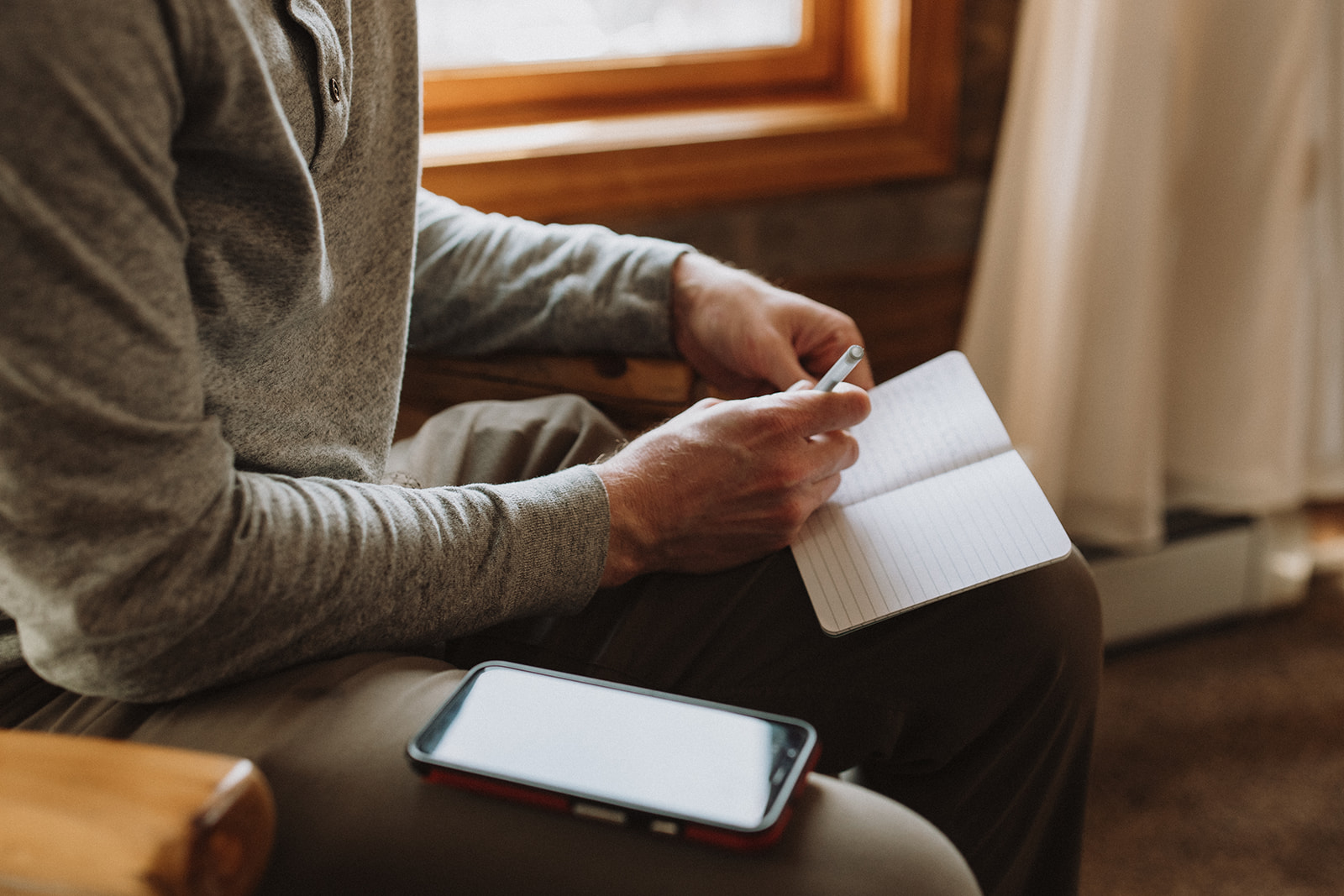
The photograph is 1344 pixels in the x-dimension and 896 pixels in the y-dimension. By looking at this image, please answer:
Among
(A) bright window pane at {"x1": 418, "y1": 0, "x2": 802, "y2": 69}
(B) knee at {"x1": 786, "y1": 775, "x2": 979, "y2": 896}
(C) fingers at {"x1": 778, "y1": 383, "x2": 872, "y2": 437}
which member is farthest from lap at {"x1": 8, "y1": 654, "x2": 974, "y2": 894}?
(A) bright window pane at {"x1": 418, "y1": 0, "x2": 802, "y2": 69}

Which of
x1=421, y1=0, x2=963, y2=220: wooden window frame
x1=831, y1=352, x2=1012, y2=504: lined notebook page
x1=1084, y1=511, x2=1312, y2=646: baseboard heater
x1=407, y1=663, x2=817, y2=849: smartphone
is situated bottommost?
x1=1084, y1=511, x2=1312, y2=646: baseboard heater

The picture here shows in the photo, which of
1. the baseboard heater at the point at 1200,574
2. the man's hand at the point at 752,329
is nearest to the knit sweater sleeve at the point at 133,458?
the man's hand at the point at 752,329

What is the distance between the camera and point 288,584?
53 centimetres

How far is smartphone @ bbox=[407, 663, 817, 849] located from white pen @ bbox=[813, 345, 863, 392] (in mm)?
287

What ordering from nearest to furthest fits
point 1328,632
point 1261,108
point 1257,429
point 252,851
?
point 252,851 → point 1261,108 → point 1257,429 → point 1328,632

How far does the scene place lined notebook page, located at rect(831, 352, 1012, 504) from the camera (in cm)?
74

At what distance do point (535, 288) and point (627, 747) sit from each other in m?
0.51

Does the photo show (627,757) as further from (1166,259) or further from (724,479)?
(1166,259)

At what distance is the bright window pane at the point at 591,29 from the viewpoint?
52.7 inches

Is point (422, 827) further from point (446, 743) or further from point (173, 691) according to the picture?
point (173, 691)

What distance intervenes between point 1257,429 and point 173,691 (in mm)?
1456

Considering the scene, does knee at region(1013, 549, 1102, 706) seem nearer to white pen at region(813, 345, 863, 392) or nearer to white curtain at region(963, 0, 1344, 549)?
white pen at region(813, 345, 863, 392)

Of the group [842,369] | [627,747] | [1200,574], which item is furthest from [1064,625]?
[1200,574]

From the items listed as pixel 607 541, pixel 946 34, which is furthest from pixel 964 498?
pixel 946 34
